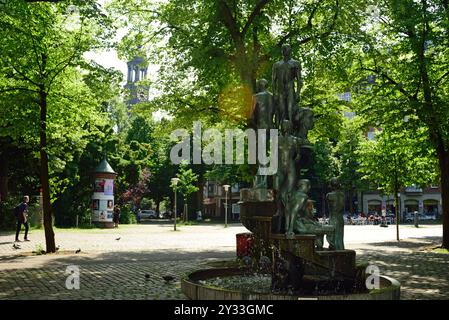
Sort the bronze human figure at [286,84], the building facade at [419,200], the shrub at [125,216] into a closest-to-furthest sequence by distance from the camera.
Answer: the bronze human figure at [286,84]
the shrub at [125,216]
the building facade at [419,200]

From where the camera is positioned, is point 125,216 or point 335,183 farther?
point 125,216

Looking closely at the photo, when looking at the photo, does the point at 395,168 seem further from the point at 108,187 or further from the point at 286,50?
the point at 108,187

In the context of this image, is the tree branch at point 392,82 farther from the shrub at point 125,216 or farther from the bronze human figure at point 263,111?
the shrub at point 125,216

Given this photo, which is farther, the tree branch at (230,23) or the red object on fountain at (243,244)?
the tree branch at (230,23)

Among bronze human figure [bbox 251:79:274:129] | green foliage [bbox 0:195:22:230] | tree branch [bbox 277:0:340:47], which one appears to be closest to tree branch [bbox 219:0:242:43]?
tree branch [bbox 277:0:340:47]

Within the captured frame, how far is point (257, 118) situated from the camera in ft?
39.6

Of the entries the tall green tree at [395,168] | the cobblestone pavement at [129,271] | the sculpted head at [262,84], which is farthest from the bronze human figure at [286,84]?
the tall green tree at [395,168]

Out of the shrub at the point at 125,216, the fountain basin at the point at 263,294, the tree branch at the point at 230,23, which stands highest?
the tree branch at the point at 230,23

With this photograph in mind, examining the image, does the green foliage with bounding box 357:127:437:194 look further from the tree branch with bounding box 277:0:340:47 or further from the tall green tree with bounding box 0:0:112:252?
the tall green tree with bounding box 0:0:112:252

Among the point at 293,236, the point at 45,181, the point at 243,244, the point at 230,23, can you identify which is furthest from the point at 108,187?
the point at 293,236

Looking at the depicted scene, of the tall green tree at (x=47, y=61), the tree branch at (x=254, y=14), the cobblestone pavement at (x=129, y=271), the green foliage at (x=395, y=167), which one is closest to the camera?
the cobblestone pavement at (x=129, y=271)

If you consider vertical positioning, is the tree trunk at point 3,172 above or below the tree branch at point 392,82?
below

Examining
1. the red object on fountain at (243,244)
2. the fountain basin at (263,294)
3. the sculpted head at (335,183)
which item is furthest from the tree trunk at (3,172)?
the sculpted head at (335,183)

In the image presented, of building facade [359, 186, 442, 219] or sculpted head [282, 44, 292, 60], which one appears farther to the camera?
building facade [359, 186, 442, 219]
